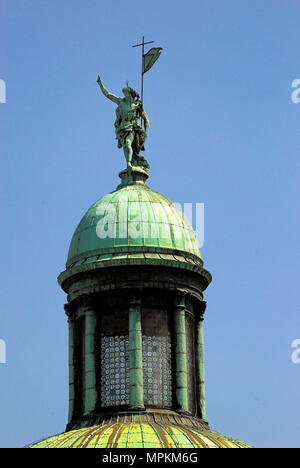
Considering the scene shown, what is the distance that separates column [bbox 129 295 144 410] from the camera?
4801cm

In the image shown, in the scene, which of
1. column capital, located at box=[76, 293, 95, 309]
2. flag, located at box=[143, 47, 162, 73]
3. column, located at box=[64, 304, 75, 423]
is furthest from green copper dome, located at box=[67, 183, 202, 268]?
flag, located at box=[143, 47, 162, 73]

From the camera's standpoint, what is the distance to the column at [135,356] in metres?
48.0

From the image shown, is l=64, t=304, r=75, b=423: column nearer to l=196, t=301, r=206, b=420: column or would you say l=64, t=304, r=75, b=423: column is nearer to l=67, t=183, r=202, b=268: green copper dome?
l=67, t=183, r=202, b=268: green copper dome

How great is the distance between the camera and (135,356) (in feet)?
159

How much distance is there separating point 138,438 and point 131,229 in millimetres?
9392

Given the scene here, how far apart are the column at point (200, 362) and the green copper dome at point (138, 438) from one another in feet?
10.5

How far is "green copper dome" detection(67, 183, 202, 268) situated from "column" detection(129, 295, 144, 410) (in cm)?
225

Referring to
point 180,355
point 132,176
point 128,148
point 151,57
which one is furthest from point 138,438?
point 151,57

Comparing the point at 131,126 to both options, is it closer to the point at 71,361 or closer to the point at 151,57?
the point at 151,57
